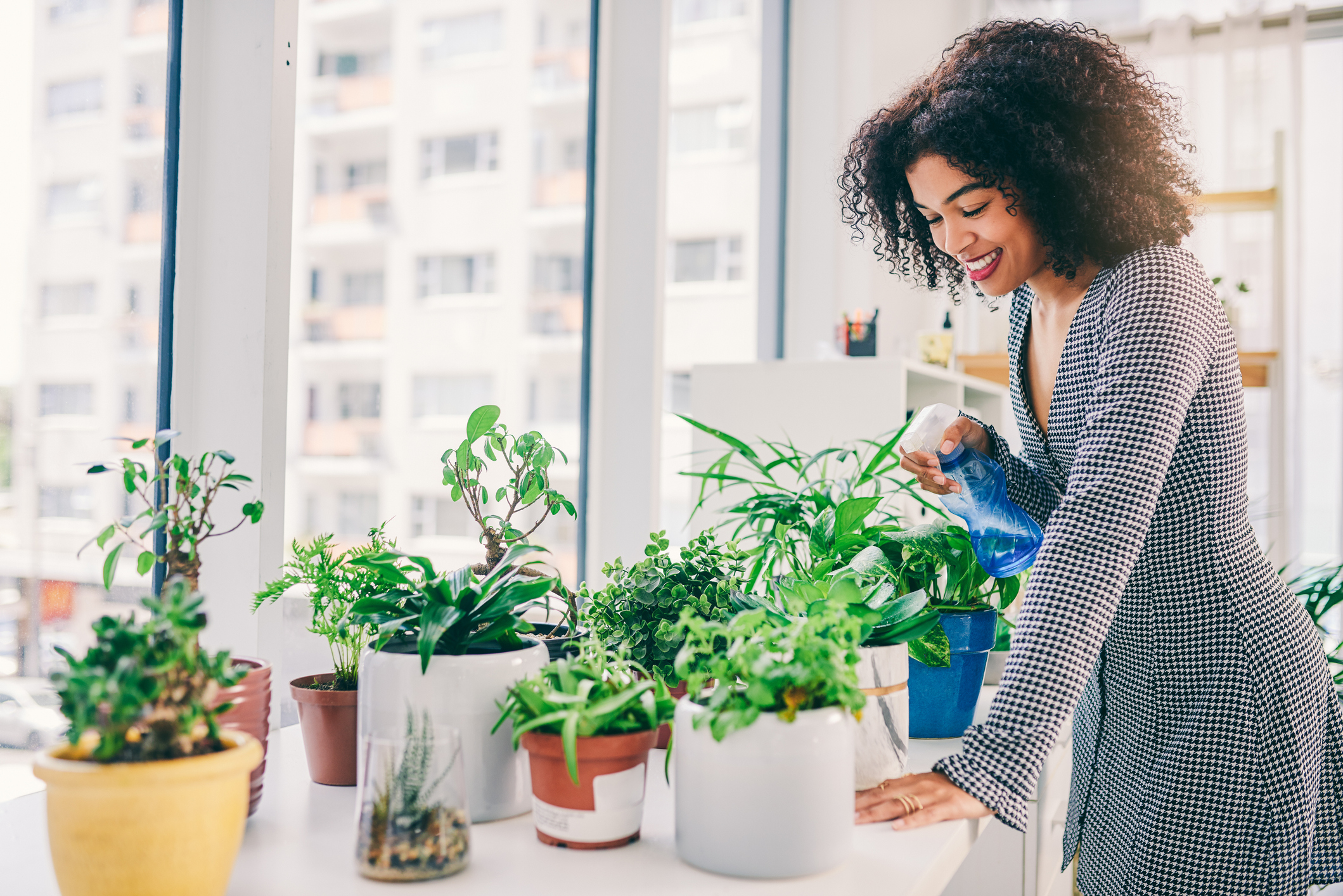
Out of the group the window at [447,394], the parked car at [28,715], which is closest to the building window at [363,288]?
the window at [447,394]

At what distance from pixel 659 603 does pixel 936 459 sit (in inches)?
18.1

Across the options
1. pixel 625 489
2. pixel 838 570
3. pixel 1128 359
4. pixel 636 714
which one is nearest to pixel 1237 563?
pixel 1128 359

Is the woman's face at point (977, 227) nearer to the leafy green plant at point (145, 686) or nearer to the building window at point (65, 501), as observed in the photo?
the leafy green plant at point (145, 686)

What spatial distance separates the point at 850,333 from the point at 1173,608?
1.19 m

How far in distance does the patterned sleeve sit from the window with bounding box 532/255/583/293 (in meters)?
1.97

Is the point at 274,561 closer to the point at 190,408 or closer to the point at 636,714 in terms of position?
the point at 190,408

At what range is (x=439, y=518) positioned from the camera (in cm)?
284

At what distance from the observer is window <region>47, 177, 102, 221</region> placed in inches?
44.1

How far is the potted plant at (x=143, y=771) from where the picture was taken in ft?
1.96

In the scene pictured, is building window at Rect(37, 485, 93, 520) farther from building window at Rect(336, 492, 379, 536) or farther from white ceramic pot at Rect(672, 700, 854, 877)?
building window at Rect(336, 492, 379, 536)

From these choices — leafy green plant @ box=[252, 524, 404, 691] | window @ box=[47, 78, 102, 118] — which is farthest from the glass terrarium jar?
window @ box=[47, 78, 102, 118]

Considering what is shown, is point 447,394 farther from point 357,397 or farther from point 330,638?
point 330,638

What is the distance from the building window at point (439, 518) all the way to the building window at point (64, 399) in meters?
0.91

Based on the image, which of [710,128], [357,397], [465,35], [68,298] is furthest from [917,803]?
[357,397]
